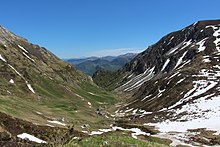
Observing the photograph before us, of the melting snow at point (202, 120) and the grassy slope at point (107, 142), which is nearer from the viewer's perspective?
the grassy slope at point (107, 142)

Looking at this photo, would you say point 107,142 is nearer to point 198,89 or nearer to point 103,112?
point 103,112

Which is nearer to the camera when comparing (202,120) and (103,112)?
(202,120)

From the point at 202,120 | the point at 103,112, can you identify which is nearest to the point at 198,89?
the point at 103,112

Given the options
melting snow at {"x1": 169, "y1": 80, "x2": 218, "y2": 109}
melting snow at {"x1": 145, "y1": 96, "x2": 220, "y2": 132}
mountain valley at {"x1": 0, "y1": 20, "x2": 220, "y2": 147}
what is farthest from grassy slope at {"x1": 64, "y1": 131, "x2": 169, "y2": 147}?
melting snow at {"x1": 169, "y1": 80, "x2": 218, "y2": 109}

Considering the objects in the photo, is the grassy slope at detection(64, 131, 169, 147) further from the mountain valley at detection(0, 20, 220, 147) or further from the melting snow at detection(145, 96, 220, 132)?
the melting snow at detection(145, 96, 220, 132)

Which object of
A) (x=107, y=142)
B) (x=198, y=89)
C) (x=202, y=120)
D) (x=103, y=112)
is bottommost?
(x=202, y=120)

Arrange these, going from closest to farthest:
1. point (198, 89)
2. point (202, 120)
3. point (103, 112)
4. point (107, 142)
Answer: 1. point (107, 142)
2. point (202, 120)
3. point (103, 112)
4. point (198, 89)

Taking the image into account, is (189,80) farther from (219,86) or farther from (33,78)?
(33,78)

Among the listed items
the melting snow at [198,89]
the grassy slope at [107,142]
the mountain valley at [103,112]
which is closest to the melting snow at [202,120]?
the mountain valley at [103,112]

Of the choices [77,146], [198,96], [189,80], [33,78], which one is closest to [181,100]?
[198,96]

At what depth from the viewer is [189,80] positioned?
5266 inches

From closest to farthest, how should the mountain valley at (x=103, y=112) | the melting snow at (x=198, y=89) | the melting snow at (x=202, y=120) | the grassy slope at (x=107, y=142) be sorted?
the grassy slope at (x=107, y=142)
the mountain valley at (x=103, y=112)
the melting snow at (x=202, y=120)
the melting snow at (x=198, y=89)

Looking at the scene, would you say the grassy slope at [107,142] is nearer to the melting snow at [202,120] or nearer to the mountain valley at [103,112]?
the mountain valley at [103,112]

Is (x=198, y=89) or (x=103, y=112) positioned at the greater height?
(x=198, y=89)
